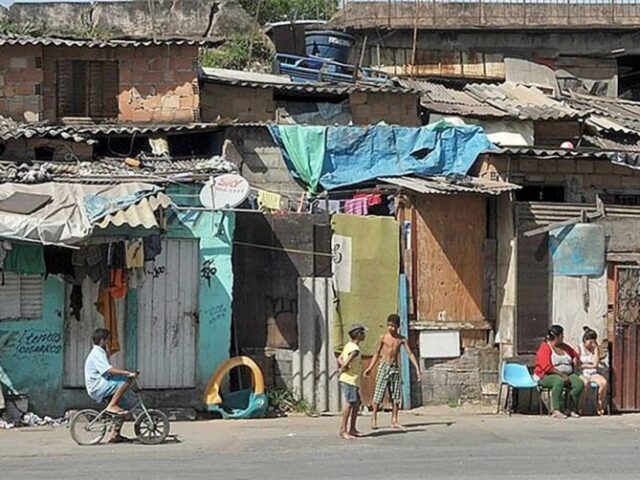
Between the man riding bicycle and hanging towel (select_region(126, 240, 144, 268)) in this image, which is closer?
the man riding bicycle

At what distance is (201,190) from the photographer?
16.3m

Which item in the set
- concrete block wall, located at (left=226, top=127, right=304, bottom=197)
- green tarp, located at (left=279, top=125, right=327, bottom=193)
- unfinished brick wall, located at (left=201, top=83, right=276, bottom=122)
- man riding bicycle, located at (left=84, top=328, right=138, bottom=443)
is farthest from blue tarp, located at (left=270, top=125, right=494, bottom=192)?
man riding bicycle, located at (left=84, top=328, right=138, bottom=443)

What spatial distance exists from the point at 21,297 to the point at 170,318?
210 cm

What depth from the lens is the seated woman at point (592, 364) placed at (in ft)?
56.3

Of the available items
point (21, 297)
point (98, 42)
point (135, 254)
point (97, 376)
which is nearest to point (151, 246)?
point (135, 254)

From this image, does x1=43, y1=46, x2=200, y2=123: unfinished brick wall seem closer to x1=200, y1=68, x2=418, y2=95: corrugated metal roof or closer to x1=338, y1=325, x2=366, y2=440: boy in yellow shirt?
x1=200, y1=68, x2=418, y2=95: corrugated metal roof

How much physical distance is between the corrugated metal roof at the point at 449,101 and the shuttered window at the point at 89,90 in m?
5.09

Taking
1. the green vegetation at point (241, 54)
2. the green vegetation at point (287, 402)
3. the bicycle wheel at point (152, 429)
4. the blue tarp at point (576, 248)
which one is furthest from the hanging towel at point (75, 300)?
the green vegetation at point (241, 54)

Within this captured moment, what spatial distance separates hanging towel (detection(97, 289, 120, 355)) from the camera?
15.9m

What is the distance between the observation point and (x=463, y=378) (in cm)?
1767

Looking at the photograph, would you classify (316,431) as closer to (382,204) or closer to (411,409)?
(411,409)

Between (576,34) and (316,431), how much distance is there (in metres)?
12.4

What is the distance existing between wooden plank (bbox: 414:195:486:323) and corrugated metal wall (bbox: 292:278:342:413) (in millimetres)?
1566

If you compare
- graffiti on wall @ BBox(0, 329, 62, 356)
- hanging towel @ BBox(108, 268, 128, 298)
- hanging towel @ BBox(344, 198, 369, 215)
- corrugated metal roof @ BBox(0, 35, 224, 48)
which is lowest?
graffiti on wall @ BBox(0, 329, 62, 356)
